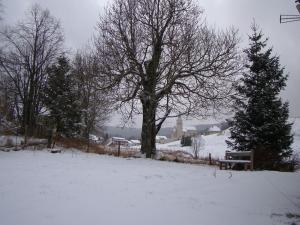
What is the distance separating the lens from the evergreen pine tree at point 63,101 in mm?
29250

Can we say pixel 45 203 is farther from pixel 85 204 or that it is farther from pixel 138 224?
pixel 138 224

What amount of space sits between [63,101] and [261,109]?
18.9m

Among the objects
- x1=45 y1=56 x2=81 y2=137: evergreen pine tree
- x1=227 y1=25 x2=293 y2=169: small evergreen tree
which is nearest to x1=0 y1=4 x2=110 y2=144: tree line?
x1=45 y1=56 x2=81 y2=137: evergreen pine tree

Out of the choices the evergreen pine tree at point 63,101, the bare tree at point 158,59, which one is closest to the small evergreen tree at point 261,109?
the bare tree at point 158,59

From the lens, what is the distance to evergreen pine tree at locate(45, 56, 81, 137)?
29.2 meters

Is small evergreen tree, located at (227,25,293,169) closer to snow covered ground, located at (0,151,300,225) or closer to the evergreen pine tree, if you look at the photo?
snow covered ground, located at (0,151,300,225)

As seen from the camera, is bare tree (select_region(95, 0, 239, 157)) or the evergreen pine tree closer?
bare tree (select_region(95, 0, 239, 157))

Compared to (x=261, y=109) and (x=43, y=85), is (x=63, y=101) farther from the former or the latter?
(x=261, y=109)

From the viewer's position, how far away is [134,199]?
624cm

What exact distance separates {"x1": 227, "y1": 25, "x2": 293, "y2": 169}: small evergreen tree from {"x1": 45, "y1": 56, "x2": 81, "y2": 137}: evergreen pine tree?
16449mm

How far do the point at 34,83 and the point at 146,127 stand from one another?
19.1m

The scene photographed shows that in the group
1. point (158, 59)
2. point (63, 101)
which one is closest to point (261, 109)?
point (158, 59)

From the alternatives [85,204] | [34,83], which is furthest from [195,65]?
[34,83]

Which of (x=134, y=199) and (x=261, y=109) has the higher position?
(x=261, y=109)
